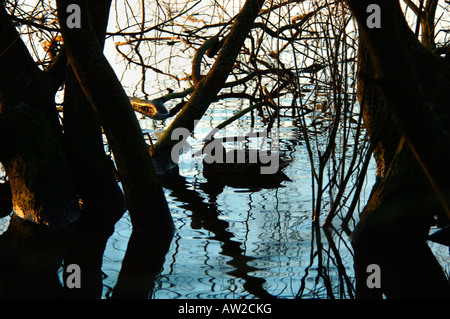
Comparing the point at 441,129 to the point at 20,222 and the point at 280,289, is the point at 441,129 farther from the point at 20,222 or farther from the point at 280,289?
the point at 20,222

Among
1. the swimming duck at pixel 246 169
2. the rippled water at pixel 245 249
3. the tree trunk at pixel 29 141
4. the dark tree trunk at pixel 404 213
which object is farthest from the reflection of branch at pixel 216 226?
the tree trunk at pixel 29 141

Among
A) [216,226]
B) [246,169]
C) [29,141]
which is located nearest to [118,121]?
[29,141]

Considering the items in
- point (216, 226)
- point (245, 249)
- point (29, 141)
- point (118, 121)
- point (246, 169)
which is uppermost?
point (246, 169)

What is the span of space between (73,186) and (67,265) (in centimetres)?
137

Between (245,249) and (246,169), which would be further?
(246,169)

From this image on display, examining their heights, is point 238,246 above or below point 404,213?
A: below

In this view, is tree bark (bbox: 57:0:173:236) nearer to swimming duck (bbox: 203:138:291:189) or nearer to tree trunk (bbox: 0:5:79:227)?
tree trunk (bbox: 0:5:79:227)

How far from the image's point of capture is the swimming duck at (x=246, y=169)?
8.04 m

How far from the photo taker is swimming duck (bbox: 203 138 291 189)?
8039 mm

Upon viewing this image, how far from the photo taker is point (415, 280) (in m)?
4.41

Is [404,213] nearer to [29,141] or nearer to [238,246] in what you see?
[238,246]

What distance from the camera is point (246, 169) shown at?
26.8 feet

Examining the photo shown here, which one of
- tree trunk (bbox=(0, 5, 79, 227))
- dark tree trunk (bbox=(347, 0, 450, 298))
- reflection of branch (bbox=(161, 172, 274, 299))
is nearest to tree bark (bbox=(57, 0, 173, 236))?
reflection of branch (bbox=(161, 172, 274, 299))

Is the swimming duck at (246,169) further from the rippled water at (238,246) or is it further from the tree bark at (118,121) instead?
the tree bark at (118,121)
